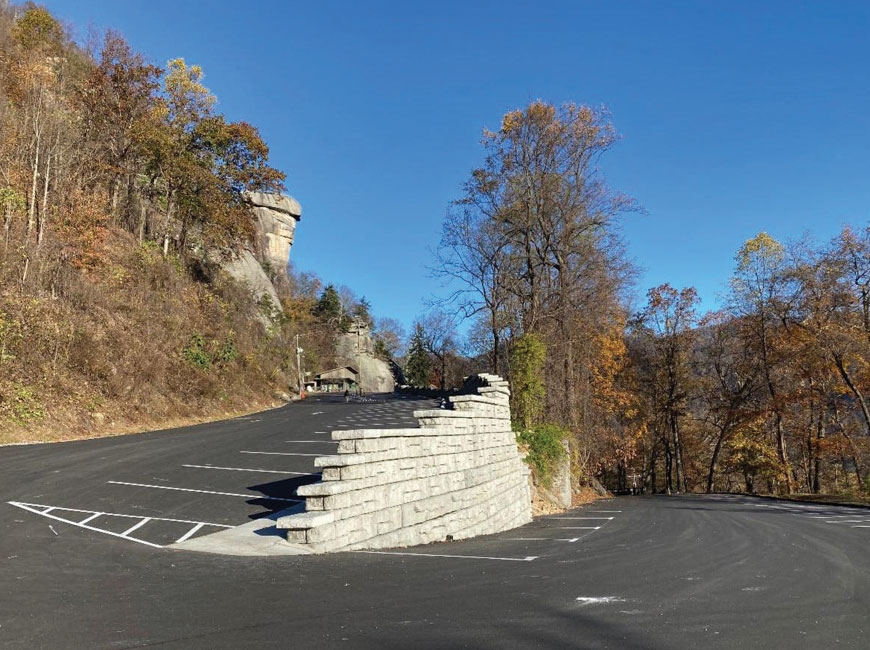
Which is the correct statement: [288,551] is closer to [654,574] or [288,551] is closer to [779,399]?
[654,574]

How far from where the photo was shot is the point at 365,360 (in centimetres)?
9294

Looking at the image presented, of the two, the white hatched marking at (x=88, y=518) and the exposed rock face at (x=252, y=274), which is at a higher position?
the exposed rock face at (x=252, y=274)

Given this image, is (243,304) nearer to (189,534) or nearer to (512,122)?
(512,122)

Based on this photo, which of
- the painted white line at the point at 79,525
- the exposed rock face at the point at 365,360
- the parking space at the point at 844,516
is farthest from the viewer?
the exposed rock face at the point at 365,360

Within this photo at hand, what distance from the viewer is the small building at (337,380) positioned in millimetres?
79312

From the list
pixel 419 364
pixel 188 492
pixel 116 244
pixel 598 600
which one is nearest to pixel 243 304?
pixel 116 244

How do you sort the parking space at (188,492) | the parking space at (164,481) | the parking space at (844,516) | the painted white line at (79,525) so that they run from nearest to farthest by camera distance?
the painted white line at (79,525)
the parking space at (188,492)
the parking space at (164,481)
the parking space at (844,516)

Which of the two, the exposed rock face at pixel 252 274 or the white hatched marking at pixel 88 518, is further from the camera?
the exposed rock face at pixel 252 274

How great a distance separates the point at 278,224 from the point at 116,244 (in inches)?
2361

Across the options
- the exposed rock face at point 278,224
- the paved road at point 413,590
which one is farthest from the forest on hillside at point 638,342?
the exposed rock face at point 278,224

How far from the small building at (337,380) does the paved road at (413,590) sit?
6836 centimetres

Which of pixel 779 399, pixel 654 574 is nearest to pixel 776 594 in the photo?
pixel 654 574

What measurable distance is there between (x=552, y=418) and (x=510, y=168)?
1163 centimetres

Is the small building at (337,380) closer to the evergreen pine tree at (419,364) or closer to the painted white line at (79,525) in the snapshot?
the evergreen pine tree at (419,364)
